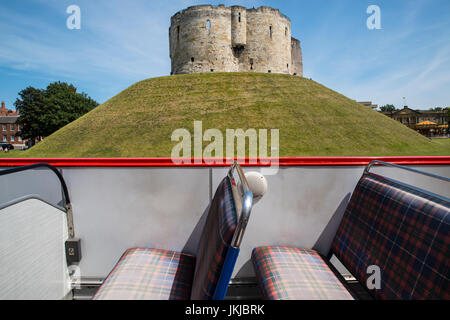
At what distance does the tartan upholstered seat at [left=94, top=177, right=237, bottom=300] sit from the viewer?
1.15 metres

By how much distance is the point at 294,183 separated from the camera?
228cm

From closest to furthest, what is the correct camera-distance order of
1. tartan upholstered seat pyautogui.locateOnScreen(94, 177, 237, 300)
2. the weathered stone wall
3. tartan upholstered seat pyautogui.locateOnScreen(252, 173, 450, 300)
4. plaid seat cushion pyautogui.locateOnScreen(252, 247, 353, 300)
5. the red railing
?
1. tartan upholstered seat pyautogui.locateOnScreen(94, 177, 237, 300)
2. tartan upholstered seat pyautogui.locateOnScreen(252, 173, 450, 300)
3. plaid seat cushion pyautogui.locateOnScreen(252, 247, 353, 300)
4. the red railing
5. the weathered stone wall

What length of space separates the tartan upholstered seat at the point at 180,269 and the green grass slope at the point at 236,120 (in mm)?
13522

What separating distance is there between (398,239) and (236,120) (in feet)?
59.2

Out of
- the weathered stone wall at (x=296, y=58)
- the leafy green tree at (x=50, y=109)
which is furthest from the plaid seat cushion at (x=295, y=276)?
the leafy green tree at (x=50, y=109)

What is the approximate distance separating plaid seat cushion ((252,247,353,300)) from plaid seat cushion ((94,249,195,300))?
0.58 m

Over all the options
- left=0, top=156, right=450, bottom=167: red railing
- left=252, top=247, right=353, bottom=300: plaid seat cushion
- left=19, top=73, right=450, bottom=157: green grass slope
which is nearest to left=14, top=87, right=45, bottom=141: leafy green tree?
left=19, top=73, right=450, bottom=157: green grass slope

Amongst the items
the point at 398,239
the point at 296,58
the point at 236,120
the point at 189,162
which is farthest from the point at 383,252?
the point at 296,58

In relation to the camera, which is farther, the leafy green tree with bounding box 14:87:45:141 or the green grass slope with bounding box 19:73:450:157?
the leafy green tree with bounding box 14:87:45:141

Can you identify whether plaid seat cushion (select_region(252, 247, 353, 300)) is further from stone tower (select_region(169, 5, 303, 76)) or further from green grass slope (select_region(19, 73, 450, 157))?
stone tower (select_region(169, 5, 303, 76))
